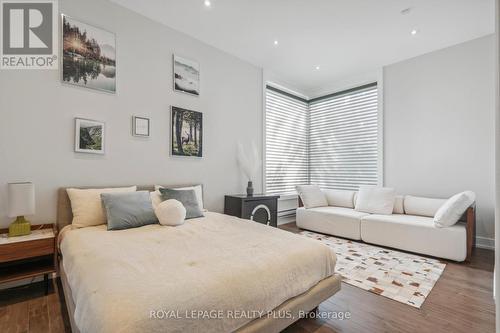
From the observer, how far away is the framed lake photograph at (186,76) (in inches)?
132

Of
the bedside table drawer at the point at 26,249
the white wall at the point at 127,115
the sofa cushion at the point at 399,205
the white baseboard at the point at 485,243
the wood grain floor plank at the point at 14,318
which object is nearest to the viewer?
the wood grain floor plank at the point at 14,318

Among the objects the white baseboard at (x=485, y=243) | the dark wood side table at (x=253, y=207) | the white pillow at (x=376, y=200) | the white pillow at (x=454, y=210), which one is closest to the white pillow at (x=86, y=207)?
the dark wood side table at (x=253, y=207)

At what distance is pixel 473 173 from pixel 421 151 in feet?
2.40

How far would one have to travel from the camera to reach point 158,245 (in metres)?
1.75

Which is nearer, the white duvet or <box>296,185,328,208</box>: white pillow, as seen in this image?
the white duvet

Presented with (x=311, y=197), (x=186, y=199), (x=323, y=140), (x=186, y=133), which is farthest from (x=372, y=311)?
(x=323, y=140)

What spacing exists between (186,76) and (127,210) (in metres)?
2.11

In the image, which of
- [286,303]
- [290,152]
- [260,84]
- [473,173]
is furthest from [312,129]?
[286,303]

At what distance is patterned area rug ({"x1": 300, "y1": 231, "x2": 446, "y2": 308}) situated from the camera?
2160 mm

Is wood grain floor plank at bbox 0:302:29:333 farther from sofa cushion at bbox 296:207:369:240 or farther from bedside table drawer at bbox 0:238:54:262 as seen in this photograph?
sofa cushion at bbox 296:207:369:240

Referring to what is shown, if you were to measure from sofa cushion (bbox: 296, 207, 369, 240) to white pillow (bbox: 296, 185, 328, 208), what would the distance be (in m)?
0.13

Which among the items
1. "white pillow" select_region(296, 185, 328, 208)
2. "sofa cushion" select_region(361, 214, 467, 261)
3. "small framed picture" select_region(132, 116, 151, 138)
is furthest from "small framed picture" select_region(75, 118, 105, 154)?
"sofa cushion" select_region(361, 214, 467, 261)

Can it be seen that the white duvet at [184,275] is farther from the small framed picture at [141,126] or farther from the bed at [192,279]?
the small framed picture at [141,126]

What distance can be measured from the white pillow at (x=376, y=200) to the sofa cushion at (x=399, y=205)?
11 centimetres
